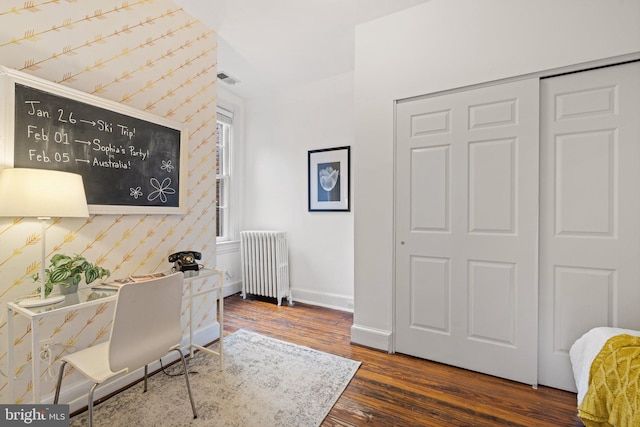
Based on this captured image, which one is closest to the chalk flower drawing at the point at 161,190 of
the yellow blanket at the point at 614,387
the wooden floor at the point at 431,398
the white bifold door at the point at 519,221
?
the wooden floor at the point at 431,398

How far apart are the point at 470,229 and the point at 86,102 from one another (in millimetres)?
2682

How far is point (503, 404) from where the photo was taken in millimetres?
1727

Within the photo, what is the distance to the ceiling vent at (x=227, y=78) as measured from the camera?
3.39 meters

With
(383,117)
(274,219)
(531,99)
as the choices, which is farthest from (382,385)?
(274,219)

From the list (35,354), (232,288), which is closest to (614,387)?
(35,354)

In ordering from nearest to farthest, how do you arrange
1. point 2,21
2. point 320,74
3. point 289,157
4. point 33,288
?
point 2,21 < point 33,288 < point 320,74 < point 289,157

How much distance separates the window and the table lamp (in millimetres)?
2512

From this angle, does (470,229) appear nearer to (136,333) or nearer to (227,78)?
(136,333)

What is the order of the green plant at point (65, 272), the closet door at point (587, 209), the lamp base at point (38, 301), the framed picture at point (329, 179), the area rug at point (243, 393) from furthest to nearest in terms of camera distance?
the framed picture at point (329, 179)
the closet door at point (587, 209)
the area rug at point (243, 393)
the green plant at point (65, 272)
the lamp base at point (38, 301)

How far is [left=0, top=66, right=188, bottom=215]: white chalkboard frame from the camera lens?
1370mm

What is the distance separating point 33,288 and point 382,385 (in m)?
2.16

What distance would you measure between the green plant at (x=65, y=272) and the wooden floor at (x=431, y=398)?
1561 mm

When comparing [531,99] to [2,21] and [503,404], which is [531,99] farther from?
[2,21]

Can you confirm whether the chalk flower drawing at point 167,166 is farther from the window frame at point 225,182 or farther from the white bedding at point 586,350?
the white bedding at point 586,350
